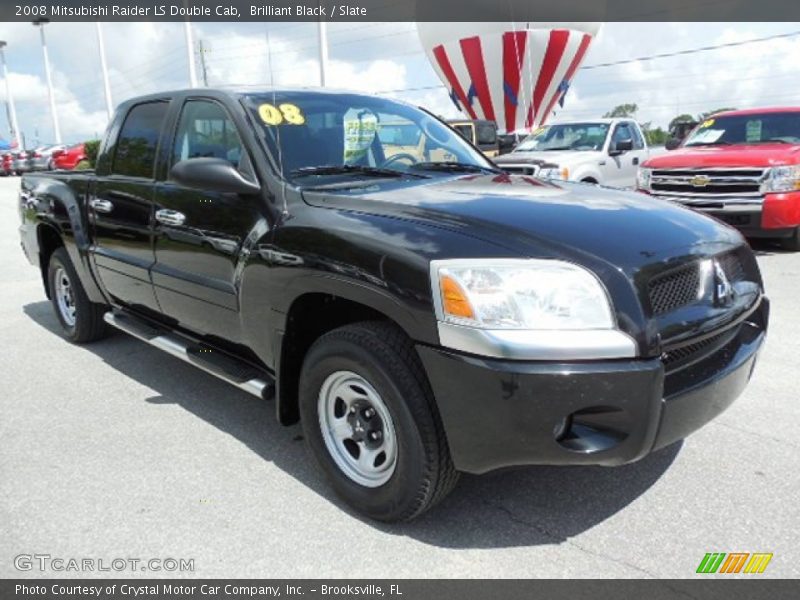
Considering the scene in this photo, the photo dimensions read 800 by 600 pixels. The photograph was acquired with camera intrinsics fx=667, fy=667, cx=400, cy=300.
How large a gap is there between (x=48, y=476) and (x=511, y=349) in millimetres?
2394

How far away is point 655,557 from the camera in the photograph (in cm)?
248

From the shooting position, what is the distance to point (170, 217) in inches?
145

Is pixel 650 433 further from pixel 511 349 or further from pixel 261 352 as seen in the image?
pixel 261 352

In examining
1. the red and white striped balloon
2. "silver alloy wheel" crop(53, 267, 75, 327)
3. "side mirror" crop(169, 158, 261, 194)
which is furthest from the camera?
the red and white striped balloon

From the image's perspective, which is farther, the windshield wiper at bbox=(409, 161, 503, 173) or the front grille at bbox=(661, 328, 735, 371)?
the windshield wiper at bbox=(409, 161, 503, 173)

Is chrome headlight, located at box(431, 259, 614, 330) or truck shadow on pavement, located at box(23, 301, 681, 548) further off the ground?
chrome headlight, located at box(431, 259, 614, 330)

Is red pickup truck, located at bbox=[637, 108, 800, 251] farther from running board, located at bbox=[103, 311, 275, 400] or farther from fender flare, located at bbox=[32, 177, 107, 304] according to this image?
fender flare, located at bbox=[32, 177, 107, 304]

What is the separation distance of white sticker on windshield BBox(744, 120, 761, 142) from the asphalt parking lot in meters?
6.34

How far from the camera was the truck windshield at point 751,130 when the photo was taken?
9102mm

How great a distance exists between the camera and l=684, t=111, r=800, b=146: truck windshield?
9102mm

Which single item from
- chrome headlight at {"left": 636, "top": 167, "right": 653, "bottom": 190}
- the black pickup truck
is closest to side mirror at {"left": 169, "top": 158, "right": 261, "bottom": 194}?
the black pickup truck

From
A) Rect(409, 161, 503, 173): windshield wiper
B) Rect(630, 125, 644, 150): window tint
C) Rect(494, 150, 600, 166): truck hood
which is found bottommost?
Rect(494, 150, 600, 166): truck hood

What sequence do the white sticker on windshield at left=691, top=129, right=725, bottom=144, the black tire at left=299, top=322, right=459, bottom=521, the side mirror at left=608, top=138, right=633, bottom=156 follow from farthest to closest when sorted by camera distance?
the side mirror at left=608, top=138, right=633, bottom=156, the white sticker on windshield at left=691, top=129, right=725, bottom=144, the black tire at left=299, top=322, right=459, bottom=521
